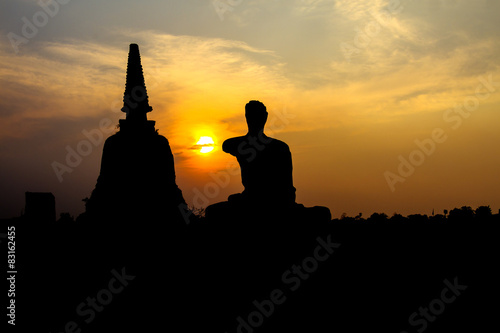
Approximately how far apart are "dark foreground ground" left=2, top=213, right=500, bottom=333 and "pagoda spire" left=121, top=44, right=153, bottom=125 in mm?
15444

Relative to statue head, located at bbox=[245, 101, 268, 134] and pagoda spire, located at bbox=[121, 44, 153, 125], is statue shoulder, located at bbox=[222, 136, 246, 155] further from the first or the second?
pagoda spire, located at bbox=[121, 44, 153, 125]

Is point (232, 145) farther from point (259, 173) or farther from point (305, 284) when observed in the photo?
point (305, 284)

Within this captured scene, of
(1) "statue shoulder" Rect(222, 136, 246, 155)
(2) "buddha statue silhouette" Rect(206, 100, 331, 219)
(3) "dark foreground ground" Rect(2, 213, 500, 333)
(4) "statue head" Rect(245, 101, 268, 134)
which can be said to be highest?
(4) "statue head" Rect(245, 101, 268, 134)

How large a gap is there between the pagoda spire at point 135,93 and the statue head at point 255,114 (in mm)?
17970

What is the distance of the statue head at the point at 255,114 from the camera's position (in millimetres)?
9797

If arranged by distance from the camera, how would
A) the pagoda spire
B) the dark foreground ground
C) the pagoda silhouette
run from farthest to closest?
the pagoda spire < the pagoda silhouette < the dark foreground ground

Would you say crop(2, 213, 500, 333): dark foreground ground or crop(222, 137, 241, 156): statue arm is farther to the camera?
crop(222, 137, 241, 156): statue arm

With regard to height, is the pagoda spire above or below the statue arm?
above

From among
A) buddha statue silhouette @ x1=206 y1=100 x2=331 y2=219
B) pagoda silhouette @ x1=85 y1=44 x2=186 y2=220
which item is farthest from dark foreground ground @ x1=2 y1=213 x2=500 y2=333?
pagoda silhouette @ x1=85 y1=44 x2=186 y2=220

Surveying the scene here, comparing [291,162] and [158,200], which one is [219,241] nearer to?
[291,162]

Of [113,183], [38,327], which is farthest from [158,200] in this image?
[38,327]

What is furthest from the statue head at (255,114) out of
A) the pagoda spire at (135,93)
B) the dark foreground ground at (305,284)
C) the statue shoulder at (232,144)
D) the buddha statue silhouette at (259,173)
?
the pagoda spire at (135,93)

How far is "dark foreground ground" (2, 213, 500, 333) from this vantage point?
351 inches

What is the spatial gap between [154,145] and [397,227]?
17440mm
